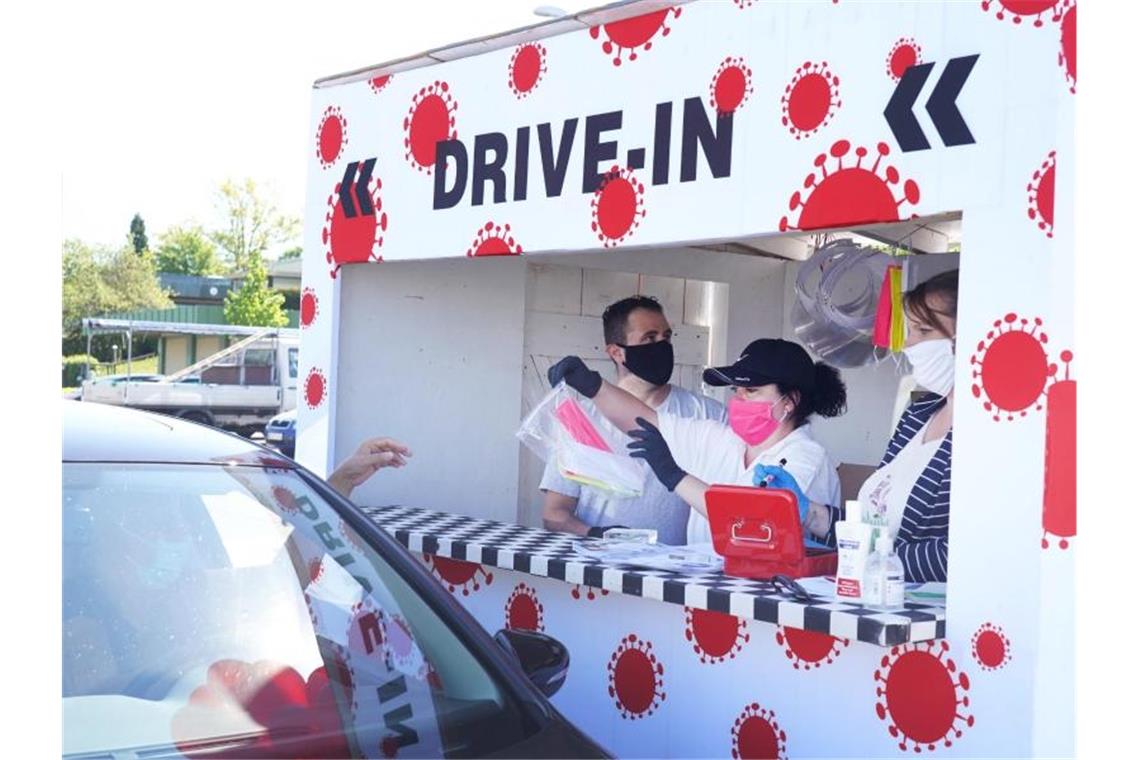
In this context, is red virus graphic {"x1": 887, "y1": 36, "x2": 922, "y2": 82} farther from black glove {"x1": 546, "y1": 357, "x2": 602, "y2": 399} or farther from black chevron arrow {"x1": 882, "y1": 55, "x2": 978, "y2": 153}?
black glove {"x1": 546, "y1": 357, "x2": 602, "y2": 399}

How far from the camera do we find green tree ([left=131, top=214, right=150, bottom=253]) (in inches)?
2764

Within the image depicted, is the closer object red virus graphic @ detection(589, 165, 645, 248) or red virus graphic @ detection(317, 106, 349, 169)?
red virus graphic @ detection(589, 165, 645, 248)

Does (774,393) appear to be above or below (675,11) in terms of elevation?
below

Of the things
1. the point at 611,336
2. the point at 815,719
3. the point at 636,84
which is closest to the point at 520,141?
the point at 636,84

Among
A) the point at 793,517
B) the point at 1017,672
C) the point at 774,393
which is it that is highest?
the point at 774,393

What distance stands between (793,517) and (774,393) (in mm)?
965

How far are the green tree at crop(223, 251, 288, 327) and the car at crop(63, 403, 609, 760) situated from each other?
42477 mm

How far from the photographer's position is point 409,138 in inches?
224

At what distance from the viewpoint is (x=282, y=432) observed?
18969mm

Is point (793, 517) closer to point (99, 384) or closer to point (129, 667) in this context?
point (129, 667)

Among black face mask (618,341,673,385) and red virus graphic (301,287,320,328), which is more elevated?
red virus graphic (301,287,320,328)

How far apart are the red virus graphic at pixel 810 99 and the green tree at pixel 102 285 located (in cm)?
4478

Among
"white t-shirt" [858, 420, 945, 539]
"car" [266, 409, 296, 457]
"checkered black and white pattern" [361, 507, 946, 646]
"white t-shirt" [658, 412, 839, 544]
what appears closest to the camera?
"checkered black and white pattern" [361, 507, 946, 646]

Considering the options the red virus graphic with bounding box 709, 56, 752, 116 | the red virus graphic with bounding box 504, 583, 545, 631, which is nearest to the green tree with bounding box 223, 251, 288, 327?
the red virus graphic with bounding box 504, 583, 545, 631
